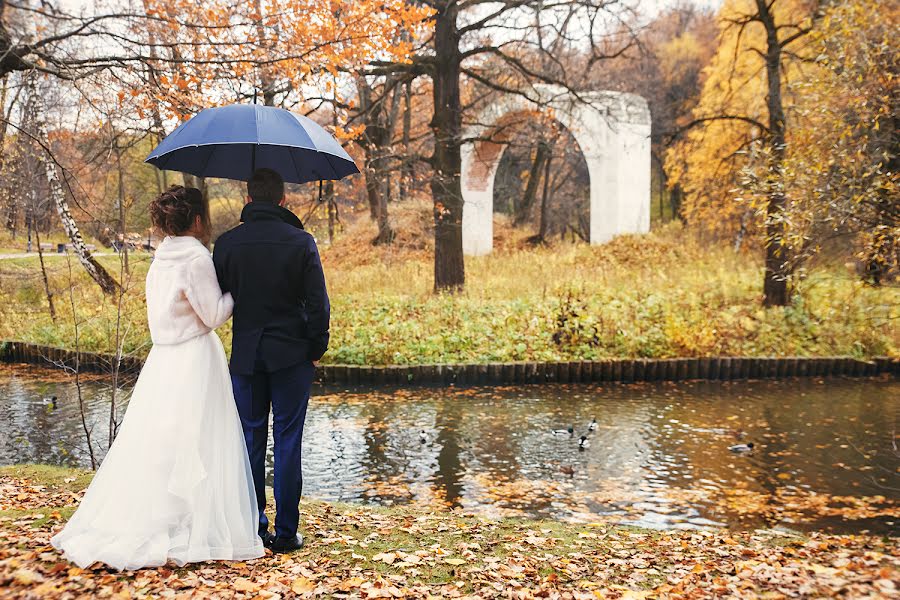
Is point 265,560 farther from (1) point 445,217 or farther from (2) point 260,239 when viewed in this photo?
(1) point 445,217

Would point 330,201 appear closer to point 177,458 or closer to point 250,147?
point 250,147

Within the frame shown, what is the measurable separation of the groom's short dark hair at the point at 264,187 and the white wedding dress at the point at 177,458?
1.27 feet

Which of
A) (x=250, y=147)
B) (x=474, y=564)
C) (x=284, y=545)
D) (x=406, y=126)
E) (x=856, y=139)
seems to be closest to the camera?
(x=284, y=545)

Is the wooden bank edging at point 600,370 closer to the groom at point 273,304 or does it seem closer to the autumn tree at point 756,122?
the autumn tree at point 756,122

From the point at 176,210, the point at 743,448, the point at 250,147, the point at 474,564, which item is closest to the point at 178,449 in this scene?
the point at 176,210

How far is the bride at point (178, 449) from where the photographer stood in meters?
3.68

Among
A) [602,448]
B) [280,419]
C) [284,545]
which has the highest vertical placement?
[280,419]

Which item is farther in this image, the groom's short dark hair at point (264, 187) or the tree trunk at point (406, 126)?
the tree trunk at point (406, 126)

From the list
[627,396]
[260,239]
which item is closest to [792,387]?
[627,396]

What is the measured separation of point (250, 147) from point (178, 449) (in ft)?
6.37

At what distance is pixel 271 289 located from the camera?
381 cm

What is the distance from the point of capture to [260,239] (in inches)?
150

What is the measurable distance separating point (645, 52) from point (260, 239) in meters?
13.0

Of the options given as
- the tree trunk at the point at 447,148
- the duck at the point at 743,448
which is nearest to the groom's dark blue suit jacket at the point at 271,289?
the duck at the point at 743,448
